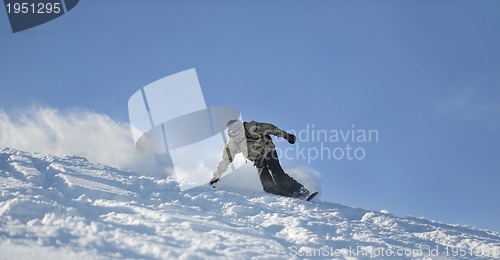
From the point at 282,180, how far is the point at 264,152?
2.90 ft

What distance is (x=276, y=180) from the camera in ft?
32.4

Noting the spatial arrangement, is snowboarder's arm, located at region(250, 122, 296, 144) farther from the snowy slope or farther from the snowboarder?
the snowy slope

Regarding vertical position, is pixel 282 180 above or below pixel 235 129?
below

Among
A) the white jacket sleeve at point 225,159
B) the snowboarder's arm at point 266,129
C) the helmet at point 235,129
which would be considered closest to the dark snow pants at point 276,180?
the snowboarder's arm at point 266,129

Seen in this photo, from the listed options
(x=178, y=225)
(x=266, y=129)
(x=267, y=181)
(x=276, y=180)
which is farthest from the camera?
(x=267, y=181)

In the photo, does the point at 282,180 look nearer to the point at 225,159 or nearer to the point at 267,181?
the point at 267,181

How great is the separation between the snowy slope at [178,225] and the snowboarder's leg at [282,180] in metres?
0.58

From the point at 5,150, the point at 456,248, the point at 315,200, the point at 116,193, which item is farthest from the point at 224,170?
the point at 5,150

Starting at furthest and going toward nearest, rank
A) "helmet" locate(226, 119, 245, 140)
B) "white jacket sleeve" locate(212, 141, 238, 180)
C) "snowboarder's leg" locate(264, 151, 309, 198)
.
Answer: "white jacket sleeve" locate(212, 141, 238, 180)
"helmet" locate(226, 119, 245, 140)
"snowboarder's leg" locate(264, 151, 309, 198)

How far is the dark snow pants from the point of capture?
9742mm

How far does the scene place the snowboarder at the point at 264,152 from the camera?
32.0 ft

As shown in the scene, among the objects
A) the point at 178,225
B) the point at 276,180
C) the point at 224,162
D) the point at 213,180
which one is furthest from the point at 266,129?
the point at 178,225

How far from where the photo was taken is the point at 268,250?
512 cm

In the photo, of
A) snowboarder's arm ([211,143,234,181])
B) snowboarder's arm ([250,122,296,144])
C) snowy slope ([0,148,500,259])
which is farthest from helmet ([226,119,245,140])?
snowy slope ([0,148,500,259])
